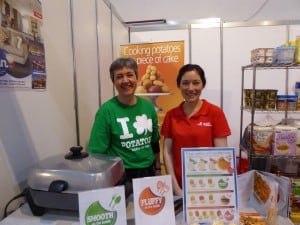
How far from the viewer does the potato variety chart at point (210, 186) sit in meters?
0.88

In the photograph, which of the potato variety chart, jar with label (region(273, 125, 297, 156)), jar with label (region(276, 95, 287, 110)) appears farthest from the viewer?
jar with label (region(276, 95, 287, 110))

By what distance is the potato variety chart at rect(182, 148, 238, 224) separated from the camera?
0.88 m

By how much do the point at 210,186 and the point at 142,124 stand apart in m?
0.55

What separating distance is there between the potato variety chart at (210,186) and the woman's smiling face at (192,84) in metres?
0.51

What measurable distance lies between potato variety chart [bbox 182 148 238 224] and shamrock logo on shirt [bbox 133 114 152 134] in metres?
0.46

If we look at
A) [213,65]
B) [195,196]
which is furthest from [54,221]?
[213,65]

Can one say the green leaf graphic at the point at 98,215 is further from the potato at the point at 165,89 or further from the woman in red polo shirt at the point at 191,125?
the potato at the point at 165,89

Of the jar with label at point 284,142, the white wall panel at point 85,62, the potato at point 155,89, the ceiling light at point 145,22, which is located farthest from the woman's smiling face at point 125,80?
the ceiling light at point 145,22

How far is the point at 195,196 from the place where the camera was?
2.90 ft

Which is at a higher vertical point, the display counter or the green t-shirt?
the green t-shirt

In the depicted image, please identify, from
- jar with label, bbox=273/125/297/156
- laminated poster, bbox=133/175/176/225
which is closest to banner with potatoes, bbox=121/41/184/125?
jar with label, bbox=273/125/297/156

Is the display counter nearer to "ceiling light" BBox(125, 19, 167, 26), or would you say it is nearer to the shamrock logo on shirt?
the shamrock logo on shirt

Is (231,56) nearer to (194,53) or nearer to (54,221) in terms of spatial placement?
(194,53)

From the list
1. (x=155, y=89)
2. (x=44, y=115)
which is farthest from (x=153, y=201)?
(x=155, y=89)
